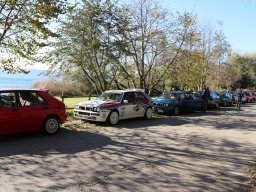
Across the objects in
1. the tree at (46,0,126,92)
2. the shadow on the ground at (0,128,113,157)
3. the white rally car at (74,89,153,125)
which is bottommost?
the shadow on the ground at (0,128,113,157)

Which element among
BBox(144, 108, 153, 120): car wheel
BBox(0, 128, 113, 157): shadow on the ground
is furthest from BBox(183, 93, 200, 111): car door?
BBox(0, 128, 113, 157): shadow on the ground

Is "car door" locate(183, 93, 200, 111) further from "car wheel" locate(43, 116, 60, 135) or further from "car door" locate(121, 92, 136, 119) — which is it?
"car wheel" locate(43, 116, 60, 135)

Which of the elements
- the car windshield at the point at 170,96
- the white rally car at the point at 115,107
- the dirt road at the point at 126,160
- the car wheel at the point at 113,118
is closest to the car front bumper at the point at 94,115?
the white rally car at the point at 115,107

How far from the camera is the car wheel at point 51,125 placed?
11605 mm

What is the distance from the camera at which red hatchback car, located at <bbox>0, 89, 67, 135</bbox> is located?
34.5ft

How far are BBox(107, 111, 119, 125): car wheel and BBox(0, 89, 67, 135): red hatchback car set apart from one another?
10.2 ft

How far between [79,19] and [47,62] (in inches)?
119

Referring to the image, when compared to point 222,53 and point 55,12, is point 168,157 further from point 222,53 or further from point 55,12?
point 222,53

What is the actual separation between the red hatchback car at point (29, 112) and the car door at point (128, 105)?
4.26 meters

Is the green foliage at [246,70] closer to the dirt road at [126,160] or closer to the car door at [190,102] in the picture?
the car door at [190,102]

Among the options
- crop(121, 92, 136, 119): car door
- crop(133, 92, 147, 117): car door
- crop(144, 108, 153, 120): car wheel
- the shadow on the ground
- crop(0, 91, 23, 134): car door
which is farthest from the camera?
crop(144, 108, 153, 120): car wheel

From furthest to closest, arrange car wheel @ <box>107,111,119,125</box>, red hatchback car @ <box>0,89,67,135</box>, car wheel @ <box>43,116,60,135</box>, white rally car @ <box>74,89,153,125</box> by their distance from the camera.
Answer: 1. car wheel @ <box>107,111,119,125</box>
2. white rally car @ <box>74,89,153,125</box>
3. car wheel @ <box>43,116,60,135</box>
4. red hatchback car @ <box>0,89,67,135</box>

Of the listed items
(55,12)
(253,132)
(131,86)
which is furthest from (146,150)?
(131,86)

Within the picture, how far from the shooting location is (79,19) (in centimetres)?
1961
